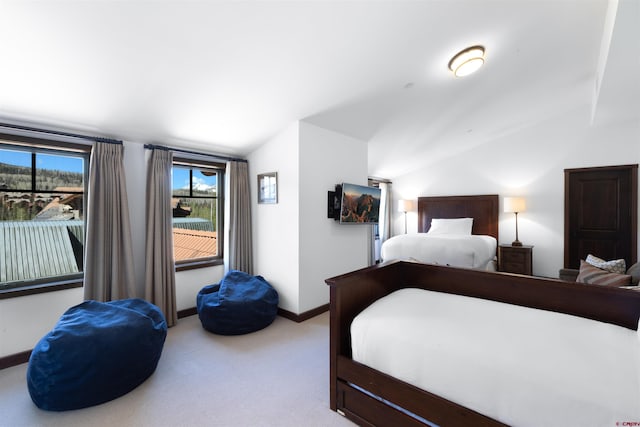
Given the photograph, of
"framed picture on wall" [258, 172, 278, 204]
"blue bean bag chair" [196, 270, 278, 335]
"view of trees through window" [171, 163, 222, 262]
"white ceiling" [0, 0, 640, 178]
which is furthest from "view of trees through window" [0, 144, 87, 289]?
"framed picture on wall" [258, 172, 278, 204]

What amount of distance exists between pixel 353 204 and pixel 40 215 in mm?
Result: 3361

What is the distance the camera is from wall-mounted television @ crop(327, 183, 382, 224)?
145 inches

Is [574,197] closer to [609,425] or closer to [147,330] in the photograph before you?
[609,425]

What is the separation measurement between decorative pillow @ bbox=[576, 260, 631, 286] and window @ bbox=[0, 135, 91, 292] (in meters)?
4.63

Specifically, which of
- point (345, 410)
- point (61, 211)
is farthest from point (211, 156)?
point (345, 410)

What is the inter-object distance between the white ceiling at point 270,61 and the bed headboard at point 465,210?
7.88 ft

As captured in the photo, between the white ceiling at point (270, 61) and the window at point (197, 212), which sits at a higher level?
the white ceiling at point (270, 61)

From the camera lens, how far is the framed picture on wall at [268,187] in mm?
3545

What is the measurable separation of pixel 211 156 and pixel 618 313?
404 centimetres

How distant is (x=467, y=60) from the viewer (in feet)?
8.67

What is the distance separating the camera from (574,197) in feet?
15.8

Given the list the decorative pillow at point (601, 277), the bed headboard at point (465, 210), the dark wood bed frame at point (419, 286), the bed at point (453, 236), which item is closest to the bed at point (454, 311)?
the dark wood bed frame at point (419, 286)

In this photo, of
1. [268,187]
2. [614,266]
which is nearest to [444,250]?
[614,266]

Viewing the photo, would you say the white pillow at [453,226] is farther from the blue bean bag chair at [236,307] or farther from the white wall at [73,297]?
the white wall at [73,297]
